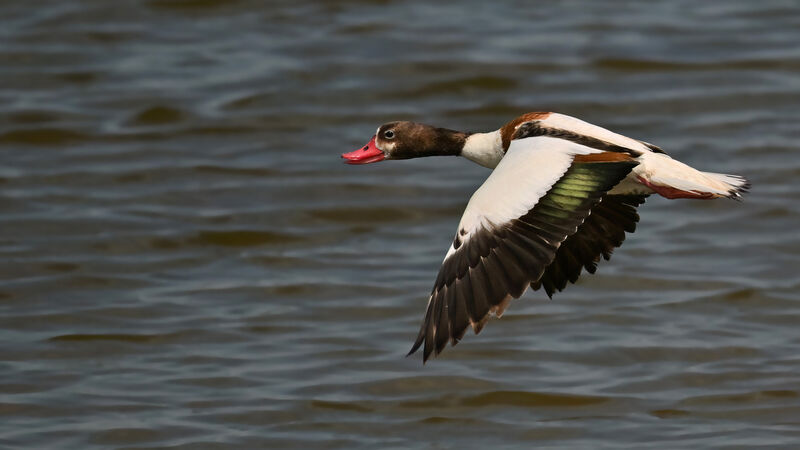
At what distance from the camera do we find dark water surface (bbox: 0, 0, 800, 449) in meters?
7.89

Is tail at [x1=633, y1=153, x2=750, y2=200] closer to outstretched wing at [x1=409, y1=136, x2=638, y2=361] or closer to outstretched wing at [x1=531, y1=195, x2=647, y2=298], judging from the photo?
outstretched wing at [x1=409, y1=136, x2=638, y2=361]

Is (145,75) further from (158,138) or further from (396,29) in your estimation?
(396,29)

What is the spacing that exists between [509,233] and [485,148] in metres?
1.49

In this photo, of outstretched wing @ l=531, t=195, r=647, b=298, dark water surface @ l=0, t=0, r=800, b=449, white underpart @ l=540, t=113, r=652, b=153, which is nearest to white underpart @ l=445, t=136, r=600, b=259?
white underpart @ l=540, t=113, r=652, b=153

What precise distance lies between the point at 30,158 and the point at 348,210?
9.52 feet

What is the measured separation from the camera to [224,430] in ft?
25.1

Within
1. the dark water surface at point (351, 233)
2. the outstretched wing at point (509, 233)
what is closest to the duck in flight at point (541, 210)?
the outstretched wing at point (509, 233)

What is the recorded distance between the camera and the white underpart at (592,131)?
6.96 m

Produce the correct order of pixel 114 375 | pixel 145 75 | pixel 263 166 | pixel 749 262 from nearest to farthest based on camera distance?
pixel 114 375 < pixel 749 262 < pixel 263 166 < pixel 145 75

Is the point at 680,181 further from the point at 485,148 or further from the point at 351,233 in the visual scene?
the point at 351,233

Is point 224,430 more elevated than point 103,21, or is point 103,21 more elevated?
point 103,21

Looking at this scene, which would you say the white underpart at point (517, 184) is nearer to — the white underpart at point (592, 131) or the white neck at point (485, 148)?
the white underpart at point (592, 131)

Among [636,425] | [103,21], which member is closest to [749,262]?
[636,425]

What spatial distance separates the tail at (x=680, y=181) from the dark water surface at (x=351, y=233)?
1.35 meters
